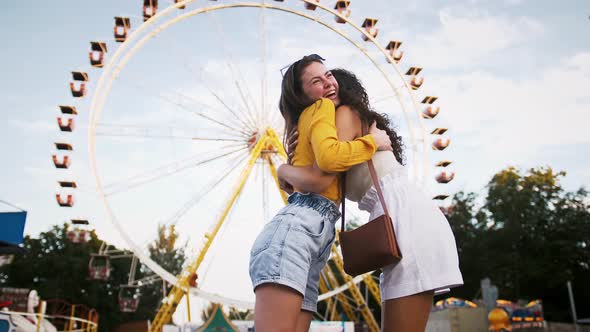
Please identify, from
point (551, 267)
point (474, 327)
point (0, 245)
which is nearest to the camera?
point (0, 245)

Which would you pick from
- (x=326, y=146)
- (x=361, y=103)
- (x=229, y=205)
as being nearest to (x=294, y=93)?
(x=361, y=103)

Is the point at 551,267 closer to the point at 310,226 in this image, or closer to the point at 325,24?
the point at 325,24

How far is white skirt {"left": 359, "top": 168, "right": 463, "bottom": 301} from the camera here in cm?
193

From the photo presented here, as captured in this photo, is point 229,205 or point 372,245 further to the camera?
point 229,205

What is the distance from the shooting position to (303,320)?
2064mm

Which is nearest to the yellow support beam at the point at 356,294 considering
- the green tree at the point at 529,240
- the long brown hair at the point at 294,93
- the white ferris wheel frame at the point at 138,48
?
the white ferris wheel frame at the point at 138,48

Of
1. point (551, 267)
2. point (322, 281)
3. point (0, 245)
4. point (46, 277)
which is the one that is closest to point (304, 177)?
point (0, 245)

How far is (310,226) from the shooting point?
200cm

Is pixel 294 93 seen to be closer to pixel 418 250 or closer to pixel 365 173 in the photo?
pixel 365 173

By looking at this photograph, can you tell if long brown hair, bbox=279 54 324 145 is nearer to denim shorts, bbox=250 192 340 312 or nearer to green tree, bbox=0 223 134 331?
denim shorts, bbox=250 192 340 312

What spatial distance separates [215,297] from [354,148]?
15.9 m

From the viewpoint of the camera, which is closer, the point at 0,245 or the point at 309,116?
the point at 309,116

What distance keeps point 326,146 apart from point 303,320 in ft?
2.26

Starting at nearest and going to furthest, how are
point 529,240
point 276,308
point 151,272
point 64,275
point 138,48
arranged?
point 276,308 < point 138,48 < point 529,240 < point 64,275 < point 151,272
